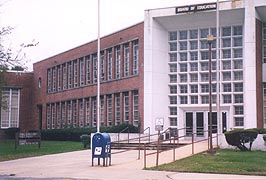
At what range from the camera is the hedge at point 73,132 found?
3997 cm

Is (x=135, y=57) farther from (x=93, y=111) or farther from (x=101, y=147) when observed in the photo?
(x=101, y=147)

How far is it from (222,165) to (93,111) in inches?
1166

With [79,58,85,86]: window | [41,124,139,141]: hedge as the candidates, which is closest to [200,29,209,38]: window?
[41,124,139,141]: hedge

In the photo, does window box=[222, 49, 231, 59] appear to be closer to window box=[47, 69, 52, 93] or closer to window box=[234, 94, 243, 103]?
window box=[234, 94, 243, 103]

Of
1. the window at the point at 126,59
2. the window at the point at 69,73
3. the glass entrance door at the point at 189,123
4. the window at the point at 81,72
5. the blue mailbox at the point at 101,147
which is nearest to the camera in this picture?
the blue mailbox at the point at 101,147

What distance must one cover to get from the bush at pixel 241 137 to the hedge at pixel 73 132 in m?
13.7

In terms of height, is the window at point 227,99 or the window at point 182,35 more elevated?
the window at point 182,35

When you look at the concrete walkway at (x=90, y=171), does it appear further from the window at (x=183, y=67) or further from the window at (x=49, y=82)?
the window at (x=49, y=82)

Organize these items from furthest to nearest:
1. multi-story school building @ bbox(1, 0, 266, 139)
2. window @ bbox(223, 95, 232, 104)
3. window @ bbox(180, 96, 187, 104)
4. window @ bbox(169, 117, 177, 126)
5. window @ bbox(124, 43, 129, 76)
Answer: window @ bbox(124, 43, 129, 76), window @ bbox(169, 117, 177, 126), window @ bbox(180, 96, 187, 104), window @ bbox(223, 95, 232, 104), multi-story school building @ bbox(1, 0, 266, 139)

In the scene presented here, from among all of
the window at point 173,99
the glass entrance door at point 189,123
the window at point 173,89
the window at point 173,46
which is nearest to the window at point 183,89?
the window at point 173,89

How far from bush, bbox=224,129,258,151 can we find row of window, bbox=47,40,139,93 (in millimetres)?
15692

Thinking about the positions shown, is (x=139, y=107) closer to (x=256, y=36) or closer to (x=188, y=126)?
(x=188, y=126)

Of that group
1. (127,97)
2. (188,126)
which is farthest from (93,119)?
(188,126)

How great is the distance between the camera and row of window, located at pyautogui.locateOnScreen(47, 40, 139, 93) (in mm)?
41688
